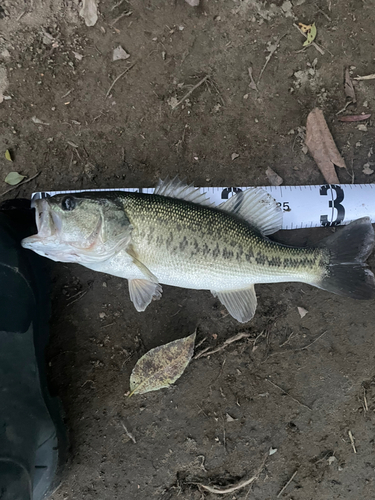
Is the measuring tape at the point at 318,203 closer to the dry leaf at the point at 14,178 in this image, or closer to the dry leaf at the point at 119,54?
the dry leaf at the point at 14,178

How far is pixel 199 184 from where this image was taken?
2.72 m

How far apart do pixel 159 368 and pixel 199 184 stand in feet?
5.36

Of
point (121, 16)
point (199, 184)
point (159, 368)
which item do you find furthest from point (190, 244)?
point (121, 16)

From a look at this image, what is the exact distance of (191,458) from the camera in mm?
2652

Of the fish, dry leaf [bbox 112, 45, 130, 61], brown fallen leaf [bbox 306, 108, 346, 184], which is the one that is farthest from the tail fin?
dry leaf [bbox 112, 45, 130, 61]

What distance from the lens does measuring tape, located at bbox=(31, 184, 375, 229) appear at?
2.63 metres

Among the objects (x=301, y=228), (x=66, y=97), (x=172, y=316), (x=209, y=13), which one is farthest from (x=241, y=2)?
(x=172, y=316)

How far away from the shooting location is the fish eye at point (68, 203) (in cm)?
205

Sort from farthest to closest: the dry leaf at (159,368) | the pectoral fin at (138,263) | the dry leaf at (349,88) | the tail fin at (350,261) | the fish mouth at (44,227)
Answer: the dry leaf at (349,88), the dry leaf at (159,368), the tail fin at (350,261), the pectoral fin at (138,263), the fish mouth at (44,227)

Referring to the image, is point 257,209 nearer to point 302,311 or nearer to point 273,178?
point 273,178

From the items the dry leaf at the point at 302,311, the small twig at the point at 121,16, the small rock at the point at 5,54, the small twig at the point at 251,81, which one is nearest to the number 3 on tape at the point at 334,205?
the dry leaf at the point at 302,311

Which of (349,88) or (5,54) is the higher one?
(5,54)

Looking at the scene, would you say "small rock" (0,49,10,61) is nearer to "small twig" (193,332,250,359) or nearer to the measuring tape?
the measuring tape

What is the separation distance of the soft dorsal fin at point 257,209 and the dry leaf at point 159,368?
1.20m
